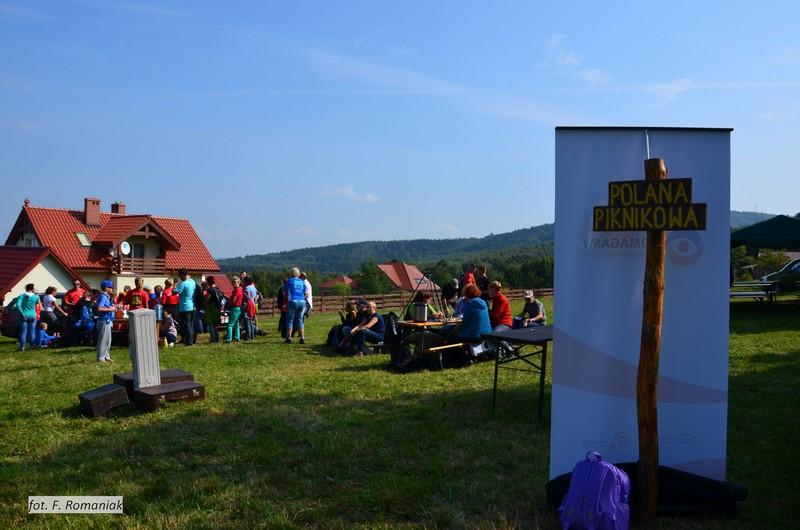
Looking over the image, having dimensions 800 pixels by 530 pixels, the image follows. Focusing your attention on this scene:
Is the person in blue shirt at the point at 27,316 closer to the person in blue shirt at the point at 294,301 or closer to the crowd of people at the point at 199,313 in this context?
the crowd of people at the point at 199,313

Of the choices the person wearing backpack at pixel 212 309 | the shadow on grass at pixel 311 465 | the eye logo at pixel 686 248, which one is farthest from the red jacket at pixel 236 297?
the eye logo at pixel 686 248

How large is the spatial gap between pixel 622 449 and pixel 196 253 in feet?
123

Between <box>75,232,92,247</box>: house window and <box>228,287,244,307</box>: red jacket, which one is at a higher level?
<box>75,232,92,247</box>: house window

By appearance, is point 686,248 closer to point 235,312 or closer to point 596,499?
point 596,499

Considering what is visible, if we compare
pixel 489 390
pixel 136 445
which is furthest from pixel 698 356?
pixel 136 445

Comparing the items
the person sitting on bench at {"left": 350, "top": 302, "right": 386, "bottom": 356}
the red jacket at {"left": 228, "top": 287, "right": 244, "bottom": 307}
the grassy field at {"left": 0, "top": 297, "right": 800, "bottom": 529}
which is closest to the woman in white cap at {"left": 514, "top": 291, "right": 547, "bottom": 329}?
the person sitting on bench at {"left": 350, "top": 302, "right": 386, "bottom": 356}

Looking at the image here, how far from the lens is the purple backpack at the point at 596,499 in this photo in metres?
3.49

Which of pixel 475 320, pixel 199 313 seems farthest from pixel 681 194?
pixel 199 313

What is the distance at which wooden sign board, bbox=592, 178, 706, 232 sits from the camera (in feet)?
12.3

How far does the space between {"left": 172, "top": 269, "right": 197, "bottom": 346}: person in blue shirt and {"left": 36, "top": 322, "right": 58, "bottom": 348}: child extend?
2.93 m

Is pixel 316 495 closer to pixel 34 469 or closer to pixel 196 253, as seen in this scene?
pixel 34 469

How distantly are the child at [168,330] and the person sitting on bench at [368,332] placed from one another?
3.89 meters

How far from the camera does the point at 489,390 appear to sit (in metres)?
7.59

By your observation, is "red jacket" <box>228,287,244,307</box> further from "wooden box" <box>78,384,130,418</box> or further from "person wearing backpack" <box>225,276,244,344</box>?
"wooden box" <box>78,384,130,418</box>
